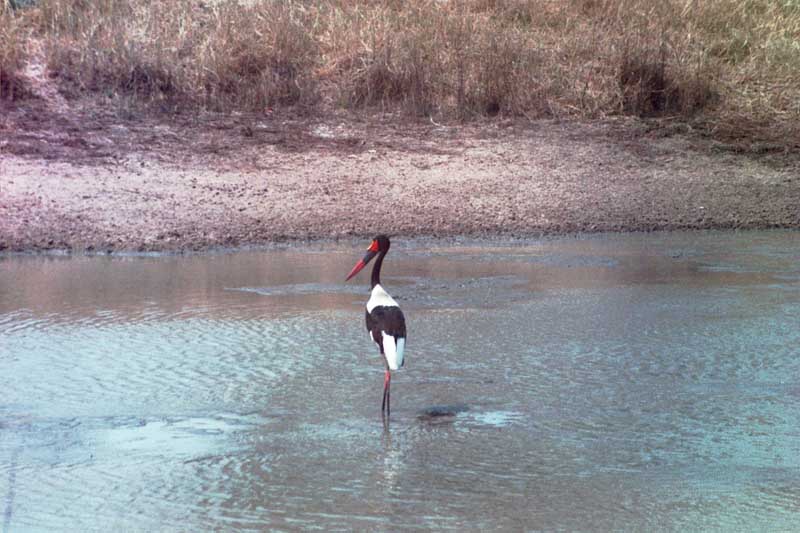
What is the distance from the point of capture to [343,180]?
1177cm

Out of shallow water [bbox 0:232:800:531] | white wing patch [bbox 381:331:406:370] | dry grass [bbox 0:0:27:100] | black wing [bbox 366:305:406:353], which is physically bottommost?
shallow water [bbox 0:232:800:531]

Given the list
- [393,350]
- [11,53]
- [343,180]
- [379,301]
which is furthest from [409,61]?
[393,350]

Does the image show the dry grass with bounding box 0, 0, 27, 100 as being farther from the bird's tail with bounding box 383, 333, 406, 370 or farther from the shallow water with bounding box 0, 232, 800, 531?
the bird's tail with bounding box 383, 333, 406, 370

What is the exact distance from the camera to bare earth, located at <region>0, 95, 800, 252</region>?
35.5ft

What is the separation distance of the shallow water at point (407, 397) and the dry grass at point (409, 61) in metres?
4.18

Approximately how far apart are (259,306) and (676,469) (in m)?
3.90

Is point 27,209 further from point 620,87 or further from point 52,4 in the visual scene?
point 620,87

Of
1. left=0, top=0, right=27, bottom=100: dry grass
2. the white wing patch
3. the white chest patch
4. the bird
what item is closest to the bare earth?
left=0, top=0, right=27, bottom=100: dry grass

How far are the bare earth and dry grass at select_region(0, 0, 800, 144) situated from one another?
1.60ft

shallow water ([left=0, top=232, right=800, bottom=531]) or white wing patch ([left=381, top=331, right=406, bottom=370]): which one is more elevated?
white wing patch ([left=381, top=331, right=406, bottom=370])

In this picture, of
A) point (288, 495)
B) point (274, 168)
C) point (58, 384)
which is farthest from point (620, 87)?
point (288, 495)

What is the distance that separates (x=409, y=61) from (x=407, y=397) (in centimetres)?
847

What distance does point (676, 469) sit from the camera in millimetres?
4965

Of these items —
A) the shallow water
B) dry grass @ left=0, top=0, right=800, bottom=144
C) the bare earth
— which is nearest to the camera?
the shallow water
